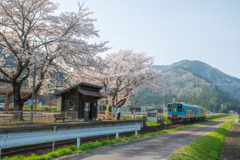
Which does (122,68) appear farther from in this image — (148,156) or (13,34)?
(148,156)

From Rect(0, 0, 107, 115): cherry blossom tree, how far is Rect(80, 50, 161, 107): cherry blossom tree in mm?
8820

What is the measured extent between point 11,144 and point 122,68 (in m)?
23.2

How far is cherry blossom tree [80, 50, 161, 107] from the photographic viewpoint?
2847cm

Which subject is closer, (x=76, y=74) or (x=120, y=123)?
(x=76, y=74)

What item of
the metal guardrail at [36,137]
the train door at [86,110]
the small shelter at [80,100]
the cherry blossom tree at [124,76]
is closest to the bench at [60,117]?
the small shelter at [80,100]

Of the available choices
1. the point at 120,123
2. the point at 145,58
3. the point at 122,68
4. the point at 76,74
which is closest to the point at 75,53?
the point at 76,74

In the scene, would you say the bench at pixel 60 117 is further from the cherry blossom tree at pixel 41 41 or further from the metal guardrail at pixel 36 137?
the metal guardrail at pixel 36 137

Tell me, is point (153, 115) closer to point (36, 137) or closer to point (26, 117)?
point (26, 117)

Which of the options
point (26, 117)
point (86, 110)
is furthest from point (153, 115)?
point (26, 117)

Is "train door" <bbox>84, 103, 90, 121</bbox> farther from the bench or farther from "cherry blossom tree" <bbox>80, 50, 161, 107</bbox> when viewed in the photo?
"cherry blossom tree" <bbox>80, 50, 161, 107</bbox>

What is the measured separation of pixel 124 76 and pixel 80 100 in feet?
32.1

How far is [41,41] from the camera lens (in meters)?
17.2

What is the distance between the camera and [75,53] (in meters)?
17.8

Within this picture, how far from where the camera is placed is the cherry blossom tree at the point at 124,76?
93.4ft
